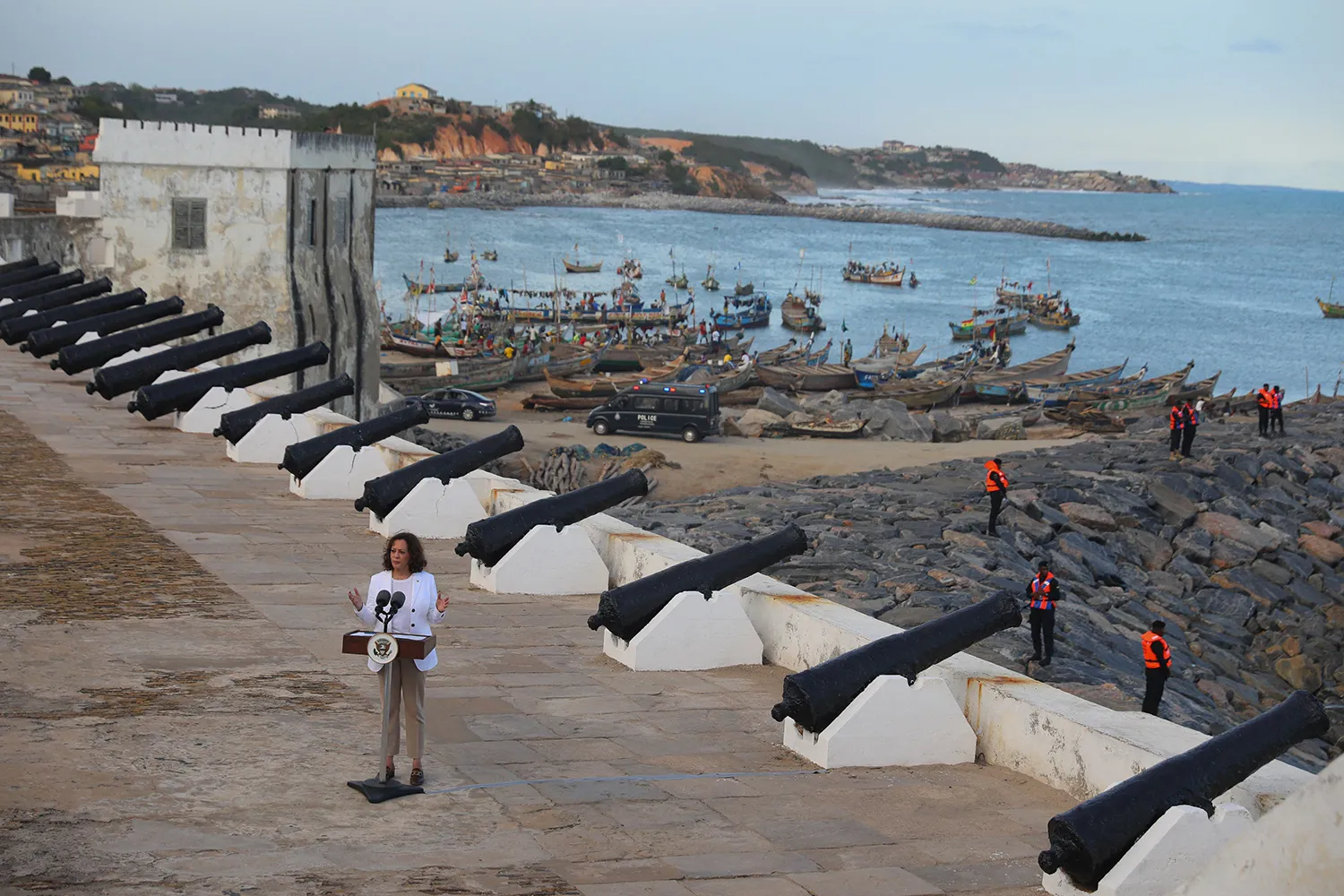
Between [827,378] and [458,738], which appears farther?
[827,378]

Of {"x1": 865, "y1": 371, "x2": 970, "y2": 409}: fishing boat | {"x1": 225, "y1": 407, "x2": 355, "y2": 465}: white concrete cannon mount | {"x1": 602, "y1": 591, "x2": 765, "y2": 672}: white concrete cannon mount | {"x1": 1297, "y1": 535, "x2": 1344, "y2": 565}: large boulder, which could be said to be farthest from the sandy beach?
{"x1": 602, "y1": 591, "x2": 765, "y2": 672}: white concrete cannon mount

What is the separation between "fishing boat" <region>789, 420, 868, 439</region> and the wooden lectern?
3618cm

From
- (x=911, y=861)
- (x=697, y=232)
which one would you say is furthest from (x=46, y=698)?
(x=697, y=232)

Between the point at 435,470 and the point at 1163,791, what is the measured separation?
7162 millimetres

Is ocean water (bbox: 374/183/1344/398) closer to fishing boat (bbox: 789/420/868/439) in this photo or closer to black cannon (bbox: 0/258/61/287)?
fishing boat (bbox: 789/420/868/439)

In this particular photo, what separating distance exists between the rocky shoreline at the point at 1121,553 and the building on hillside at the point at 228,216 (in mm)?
7951

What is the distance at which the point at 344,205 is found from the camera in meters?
30.3

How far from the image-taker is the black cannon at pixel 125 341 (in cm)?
1933

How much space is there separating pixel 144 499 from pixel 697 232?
6389 inches

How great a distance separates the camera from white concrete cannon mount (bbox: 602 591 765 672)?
875cm

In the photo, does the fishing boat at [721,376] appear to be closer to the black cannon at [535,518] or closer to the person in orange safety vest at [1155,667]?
the person in orange safety vest at [1155,667]

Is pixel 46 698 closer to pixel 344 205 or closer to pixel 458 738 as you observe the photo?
pixel 458 738

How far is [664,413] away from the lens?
130ft

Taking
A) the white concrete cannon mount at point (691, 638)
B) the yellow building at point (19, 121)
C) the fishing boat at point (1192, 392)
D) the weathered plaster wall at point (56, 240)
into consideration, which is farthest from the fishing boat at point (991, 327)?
the yellow building at point (19, 121)
